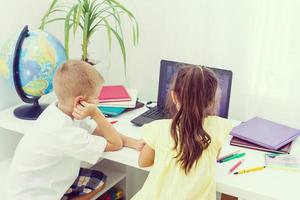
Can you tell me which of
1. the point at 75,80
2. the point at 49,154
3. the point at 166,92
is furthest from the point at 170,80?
the point at 49,154

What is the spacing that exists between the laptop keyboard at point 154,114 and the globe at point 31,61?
0.43 meters

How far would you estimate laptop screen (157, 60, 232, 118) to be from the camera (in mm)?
1673

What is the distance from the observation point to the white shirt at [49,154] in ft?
4.75

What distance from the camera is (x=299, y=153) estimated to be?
1.54 meters

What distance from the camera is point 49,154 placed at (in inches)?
57.9

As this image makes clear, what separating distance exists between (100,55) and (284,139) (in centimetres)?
115

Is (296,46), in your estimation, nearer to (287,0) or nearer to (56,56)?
(287,0)

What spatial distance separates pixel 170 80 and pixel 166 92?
0.06 m

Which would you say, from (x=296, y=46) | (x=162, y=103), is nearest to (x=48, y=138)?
(x=162, y=103)

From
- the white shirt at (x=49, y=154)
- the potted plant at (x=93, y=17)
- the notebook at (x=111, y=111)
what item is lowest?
the white shirt at (x=49, y=154)

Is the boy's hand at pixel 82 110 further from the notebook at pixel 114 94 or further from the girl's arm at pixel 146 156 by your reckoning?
the notebook at pixel 114 94

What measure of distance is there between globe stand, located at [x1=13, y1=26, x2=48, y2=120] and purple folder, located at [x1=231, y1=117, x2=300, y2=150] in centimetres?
87

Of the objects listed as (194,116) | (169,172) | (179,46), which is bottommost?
(169,172)

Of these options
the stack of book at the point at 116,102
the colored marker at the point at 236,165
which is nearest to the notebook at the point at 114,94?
the stack of book at the point at 116,102
